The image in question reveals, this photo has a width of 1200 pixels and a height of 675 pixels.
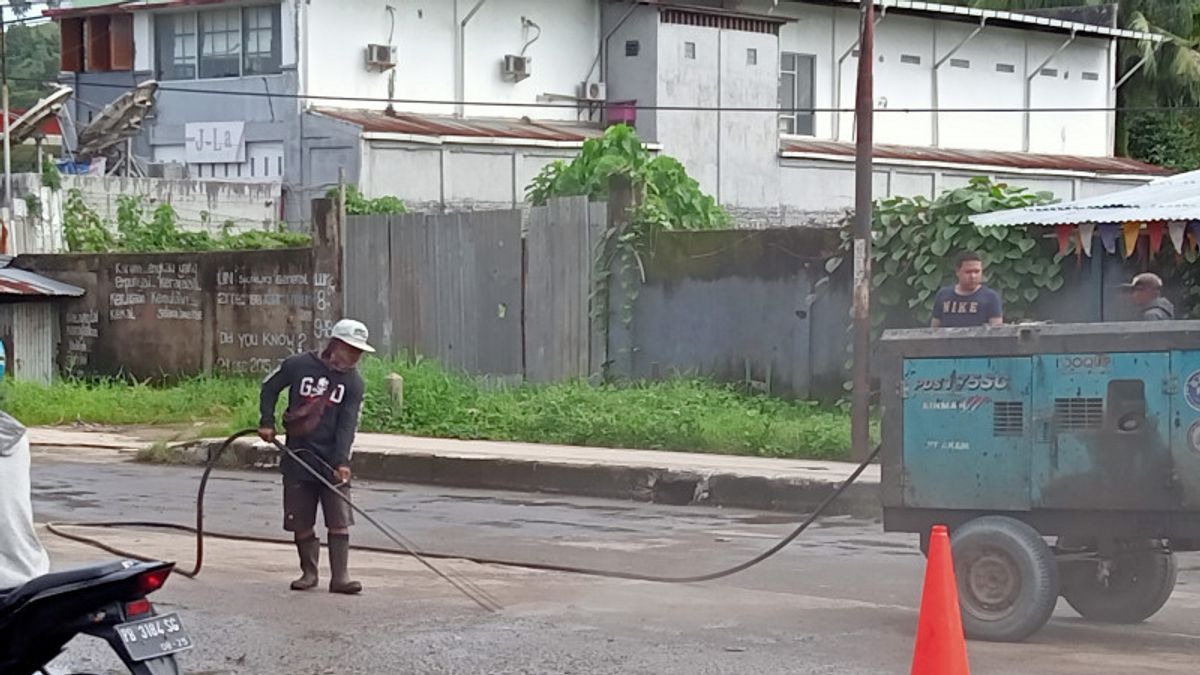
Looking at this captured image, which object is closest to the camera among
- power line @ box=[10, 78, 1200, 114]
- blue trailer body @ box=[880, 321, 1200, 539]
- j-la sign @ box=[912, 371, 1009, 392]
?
blue trailer body @ box=[880, 321, 1200, 539]

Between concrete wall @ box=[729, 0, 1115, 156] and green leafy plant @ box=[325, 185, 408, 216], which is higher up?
concrete wall @ box=[729, 0, 1115, 156]

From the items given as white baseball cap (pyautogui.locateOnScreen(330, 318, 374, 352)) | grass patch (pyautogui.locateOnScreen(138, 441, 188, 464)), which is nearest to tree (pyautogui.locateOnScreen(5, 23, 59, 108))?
grass patch (pyautogui.locateOnScreen(138, 441, 188, 464))

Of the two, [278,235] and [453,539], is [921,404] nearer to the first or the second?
[453,539]

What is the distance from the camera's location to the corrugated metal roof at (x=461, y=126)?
32688 millimetres

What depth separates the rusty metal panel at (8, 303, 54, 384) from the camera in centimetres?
2559

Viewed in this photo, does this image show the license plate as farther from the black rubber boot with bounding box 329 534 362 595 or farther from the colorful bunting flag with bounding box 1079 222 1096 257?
the colorful bunting flag with bounding box 1079 222 1096 257

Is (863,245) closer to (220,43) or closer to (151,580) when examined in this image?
(151,580)

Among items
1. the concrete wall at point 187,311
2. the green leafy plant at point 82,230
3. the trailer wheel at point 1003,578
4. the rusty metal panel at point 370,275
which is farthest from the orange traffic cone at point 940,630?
the green leafy plant at point 82,230

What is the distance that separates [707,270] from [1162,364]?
1115cm

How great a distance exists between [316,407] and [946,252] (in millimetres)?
8626

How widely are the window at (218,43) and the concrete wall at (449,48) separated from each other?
3.49ft

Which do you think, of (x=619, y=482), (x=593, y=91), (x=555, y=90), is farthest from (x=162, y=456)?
(x=593, y=91)

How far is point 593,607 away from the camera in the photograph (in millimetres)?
9938

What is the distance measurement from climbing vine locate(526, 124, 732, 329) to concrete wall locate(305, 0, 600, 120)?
12.0 metres
